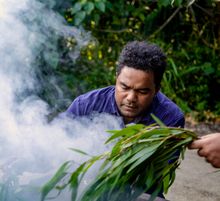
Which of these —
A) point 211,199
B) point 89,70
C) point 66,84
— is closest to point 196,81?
point 89,70

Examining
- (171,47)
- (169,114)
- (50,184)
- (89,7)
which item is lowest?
(171,47)

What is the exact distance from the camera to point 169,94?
6633 mm

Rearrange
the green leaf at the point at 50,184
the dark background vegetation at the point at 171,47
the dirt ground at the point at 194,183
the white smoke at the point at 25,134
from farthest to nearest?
1. the dark background vegetation at the point at 171,47
2. the dirt ground at the point at 194,183
3. the white smoke at the point at 25,134
4. the green leaf at the point at 50,184

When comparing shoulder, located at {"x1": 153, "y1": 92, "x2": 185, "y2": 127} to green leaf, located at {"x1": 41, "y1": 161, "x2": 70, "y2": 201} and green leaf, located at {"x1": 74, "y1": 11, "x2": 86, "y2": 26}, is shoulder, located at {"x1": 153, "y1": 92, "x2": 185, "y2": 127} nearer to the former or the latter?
green leaf, located at {"x1": 41, "y1": 161, "x2": 70, "y2": 201}

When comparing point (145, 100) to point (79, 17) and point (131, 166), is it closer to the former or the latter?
point (131, 166)

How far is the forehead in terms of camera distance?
2.91 m

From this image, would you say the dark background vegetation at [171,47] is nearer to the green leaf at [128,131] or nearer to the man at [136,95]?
the man at [136,95]

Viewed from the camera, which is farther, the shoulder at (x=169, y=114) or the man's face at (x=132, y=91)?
the shoulder at (x=169, y=114)

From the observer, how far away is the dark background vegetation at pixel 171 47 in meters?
→ 6.61

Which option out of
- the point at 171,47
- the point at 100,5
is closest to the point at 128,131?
the point at 100,5

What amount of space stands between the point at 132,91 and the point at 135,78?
0.27 feet

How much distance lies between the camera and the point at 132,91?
2900 mm

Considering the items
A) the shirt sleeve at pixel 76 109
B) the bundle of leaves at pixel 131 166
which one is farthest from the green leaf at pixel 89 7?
the bundle of leaves at pixel 131 166

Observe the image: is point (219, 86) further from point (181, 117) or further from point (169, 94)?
point (181, 117)
